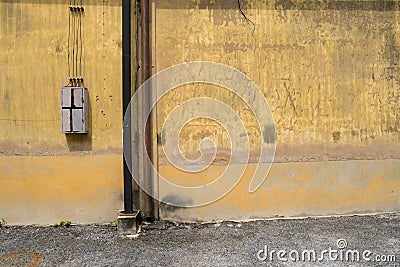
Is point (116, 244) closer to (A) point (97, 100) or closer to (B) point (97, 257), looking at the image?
(B) point (97, 257)

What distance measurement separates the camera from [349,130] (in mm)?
4855

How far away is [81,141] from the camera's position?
4.54 meters

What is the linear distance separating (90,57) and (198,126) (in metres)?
1.59

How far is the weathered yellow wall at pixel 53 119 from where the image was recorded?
14.8ft

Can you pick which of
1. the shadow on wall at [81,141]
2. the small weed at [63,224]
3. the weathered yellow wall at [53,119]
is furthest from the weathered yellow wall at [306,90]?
the small weed at [63,224]

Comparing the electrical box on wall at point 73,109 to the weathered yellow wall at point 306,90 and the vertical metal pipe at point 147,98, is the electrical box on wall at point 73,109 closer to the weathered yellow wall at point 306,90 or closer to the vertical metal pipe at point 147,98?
the vertical metal pipe at point 147,98

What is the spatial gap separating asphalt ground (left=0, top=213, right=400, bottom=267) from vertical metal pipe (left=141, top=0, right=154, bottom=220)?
0.87 feet

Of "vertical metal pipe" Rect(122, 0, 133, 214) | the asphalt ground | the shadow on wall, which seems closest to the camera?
the asphalt ground

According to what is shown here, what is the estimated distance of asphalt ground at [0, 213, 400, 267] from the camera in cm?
354

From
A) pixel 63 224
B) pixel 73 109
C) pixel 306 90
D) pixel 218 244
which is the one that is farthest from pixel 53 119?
pixel 306 90

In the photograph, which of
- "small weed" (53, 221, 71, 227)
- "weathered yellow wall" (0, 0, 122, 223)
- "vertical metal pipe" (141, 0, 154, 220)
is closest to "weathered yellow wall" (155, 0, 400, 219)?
"vertical metal pipe" (141, 0, 154, 220)

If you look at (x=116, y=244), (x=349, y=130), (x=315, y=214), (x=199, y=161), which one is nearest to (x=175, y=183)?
(x=199, y=161)

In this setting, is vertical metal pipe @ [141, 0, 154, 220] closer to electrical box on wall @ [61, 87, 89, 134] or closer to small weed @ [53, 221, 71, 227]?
electrical box on wall @ [61, 87, 89, 134]

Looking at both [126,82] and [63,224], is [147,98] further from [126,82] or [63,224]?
[63,224]
